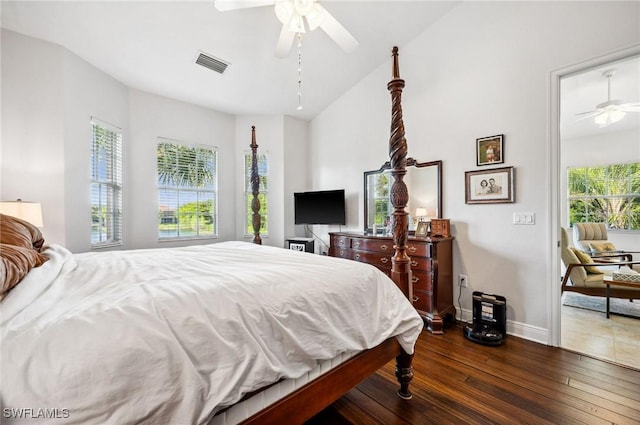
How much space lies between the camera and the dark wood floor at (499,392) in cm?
159

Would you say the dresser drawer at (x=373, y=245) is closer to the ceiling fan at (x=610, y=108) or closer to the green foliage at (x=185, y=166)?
the green foliage at (x=185, y=166)

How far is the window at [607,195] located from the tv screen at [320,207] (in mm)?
4944

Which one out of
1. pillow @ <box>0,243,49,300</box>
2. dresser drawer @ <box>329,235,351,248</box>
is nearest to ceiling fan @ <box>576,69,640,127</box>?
dresser drawer @ <box>329,235,351,248</box>

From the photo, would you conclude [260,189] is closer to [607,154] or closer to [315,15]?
Answer: [315,15]

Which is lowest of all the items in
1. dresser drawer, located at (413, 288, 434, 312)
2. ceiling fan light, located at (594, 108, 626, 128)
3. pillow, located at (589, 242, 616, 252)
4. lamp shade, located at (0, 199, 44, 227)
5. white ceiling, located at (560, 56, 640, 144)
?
dresser drawer, located at (413, 288, 434, 312)

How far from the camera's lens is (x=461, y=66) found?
10.0 feet

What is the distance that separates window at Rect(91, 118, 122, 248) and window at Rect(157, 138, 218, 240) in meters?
0.53

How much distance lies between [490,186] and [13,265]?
11.4 feet

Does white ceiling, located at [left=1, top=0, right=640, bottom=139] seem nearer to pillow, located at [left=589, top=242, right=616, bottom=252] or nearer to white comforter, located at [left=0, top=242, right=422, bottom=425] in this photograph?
pillow, located at [left=589, top=242, right=616, bottom=252]

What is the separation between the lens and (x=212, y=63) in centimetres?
345

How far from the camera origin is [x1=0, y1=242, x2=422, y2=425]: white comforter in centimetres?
68

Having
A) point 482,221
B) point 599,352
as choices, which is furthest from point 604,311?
point 482,221

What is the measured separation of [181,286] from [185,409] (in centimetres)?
43

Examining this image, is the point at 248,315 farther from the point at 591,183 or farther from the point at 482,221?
the point at 591,183
